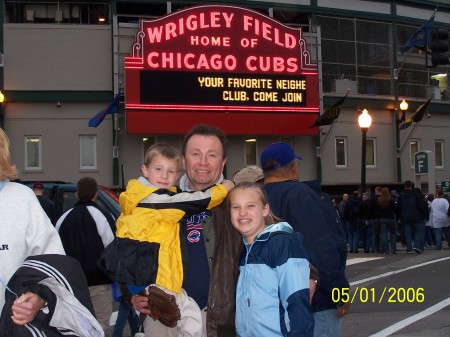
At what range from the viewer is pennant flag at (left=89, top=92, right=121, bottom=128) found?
2636 centimetres

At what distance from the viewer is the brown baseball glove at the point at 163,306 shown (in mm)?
4102

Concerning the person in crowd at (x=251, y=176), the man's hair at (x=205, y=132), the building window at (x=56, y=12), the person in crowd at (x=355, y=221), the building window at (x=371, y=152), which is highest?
the building window at (x=56, y=12)

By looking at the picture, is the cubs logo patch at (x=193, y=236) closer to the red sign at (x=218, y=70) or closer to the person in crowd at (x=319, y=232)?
the person in crowd at (x=319, y=232)

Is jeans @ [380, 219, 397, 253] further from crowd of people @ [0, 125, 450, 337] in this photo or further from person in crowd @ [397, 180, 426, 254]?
crowd of people @ [0, 125, 450, 337]

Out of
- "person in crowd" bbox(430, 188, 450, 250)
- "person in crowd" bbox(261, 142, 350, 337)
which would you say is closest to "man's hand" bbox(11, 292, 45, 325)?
"person in crowd" bbox(261, 142, 350, 337)

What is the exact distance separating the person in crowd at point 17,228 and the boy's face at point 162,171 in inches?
37.8

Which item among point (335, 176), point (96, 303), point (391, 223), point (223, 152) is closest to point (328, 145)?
point (335, 176)

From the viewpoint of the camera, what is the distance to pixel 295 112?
2891 cm

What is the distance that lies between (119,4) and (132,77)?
5635mm

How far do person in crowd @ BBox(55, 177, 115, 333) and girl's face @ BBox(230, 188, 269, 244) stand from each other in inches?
153

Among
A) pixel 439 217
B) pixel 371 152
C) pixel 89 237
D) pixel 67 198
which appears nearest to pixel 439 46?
pixel 439 217

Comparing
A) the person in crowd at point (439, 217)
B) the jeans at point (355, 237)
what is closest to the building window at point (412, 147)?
the person in crowd at point (439, 217)

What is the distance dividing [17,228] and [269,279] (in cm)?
141

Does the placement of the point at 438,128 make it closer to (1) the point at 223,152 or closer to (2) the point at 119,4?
(2) the point at 119,4
